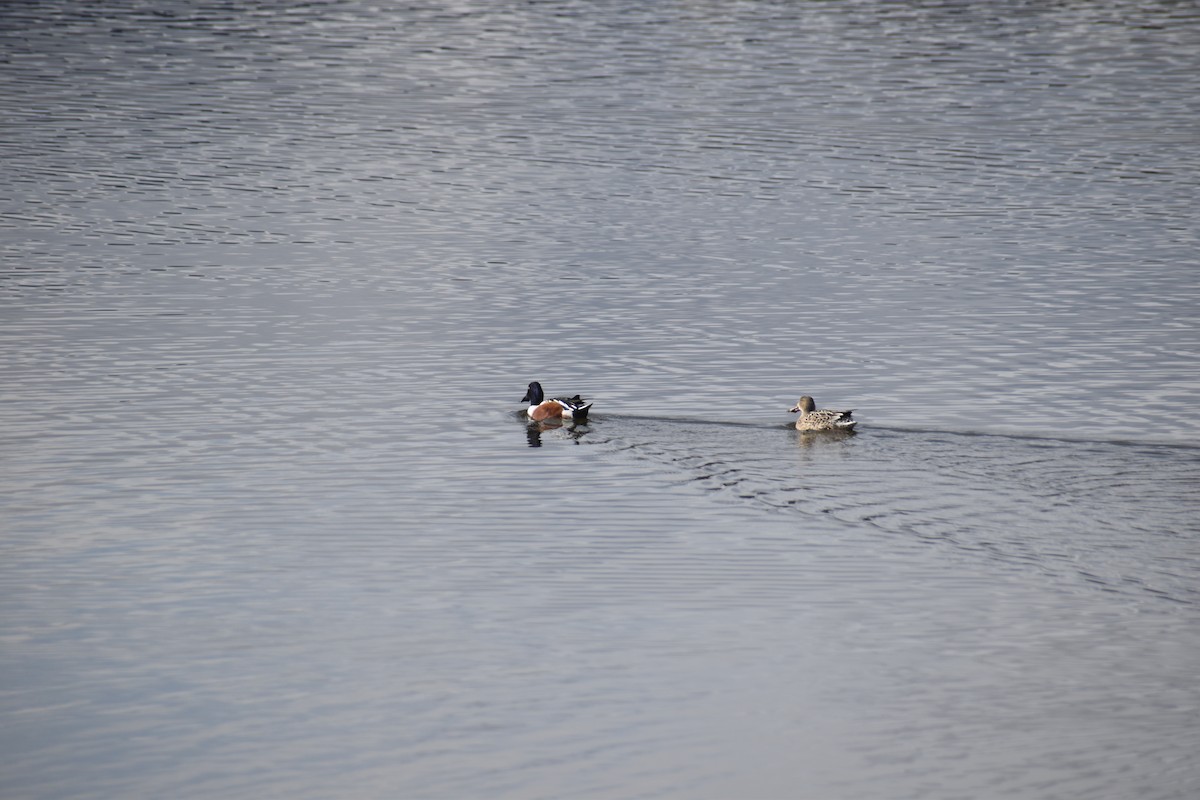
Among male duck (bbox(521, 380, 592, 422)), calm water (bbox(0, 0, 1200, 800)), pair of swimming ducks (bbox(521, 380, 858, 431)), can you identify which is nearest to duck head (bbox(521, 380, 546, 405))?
pair of swimming ducks (bbox(521, 380, 858, 431))

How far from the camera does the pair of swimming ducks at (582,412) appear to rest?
1867 centimetres

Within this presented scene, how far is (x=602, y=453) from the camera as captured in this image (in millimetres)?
18766

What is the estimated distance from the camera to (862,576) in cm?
1441

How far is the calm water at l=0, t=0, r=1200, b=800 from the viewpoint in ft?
38.1

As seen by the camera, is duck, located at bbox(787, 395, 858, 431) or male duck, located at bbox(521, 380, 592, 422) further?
male duck, located at bbox(521, 380, 592, 422)

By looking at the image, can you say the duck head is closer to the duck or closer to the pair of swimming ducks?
the pair of swimming ducks

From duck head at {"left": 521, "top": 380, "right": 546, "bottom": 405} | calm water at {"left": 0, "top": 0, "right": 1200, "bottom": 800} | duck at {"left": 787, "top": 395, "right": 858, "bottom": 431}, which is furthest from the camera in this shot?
duck head at {"left": 521, "top": 380, "right": 546, "bottom": 405}

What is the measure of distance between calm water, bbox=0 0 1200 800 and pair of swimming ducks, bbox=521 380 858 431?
27cm

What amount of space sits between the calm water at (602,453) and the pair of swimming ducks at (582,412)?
0.27 meters

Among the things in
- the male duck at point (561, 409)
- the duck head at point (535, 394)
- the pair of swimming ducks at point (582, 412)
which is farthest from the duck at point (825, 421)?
the duck head at point (535, 394)

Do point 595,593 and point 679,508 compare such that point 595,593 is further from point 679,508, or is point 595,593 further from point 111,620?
point 111,620

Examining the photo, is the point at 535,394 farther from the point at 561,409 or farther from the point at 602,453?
the point at 602,453

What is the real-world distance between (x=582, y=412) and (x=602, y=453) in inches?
43.4

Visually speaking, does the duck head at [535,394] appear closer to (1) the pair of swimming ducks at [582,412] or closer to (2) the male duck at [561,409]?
(1) the pair of swimming ducks at [582,412]
